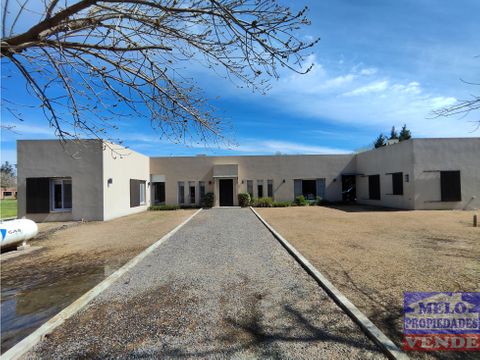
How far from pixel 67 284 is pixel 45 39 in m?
4.44

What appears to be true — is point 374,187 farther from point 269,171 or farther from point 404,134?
point 404,134

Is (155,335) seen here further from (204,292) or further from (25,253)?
(25,253)

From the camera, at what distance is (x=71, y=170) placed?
1670cm

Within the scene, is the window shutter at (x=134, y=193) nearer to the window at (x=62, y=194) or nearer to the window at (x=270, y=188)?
the window at (x=62, y=194)

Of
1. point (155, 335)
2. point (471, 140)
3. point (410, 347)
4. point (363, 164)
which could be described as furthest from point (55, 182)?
point (471, 140)

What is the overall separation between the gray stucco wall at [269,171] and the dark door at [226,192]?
793mm

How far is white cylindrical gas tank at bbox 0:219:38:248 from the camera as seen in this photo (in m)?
9.09

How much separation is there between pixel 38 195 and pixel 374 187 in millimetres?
22254

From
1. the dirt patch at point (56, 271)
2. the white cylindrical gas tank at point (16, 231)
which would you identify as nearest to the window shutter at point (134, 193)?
the dirt patch at point (56, 271)

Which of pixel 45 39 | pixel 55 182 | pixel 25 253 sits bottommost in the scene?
pixel 25 253

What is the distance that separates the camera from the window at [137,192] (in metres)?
21.4

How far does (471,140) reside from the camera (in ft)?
63.1

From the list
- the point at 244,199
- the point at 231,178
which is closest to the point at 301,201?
the point at 244,199

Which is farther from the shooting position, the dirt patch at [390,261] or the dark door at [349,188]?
the dark door at [349,188]
